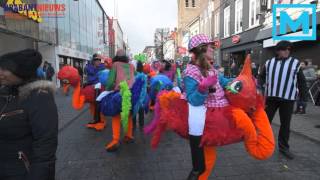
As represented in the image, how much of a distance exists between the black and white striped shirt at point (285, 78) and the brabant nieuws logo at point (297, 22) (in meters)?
9.46

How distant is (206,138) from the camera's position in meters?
3.34

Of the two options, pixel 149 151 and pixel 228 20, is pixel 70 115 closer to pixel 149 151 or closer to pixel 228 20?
pixel 149 151

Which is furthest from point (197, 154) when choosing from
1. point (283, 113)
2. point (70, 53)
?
point (70, 53)

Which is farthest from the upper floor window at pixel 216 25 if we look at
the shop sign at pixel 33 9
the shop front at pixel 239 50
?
the shop sign at pixel 33 9

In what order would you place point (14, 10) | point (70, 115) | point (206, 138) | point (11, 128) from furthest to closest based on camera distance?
1. point (14, 10)
2. point (70, 115)
3. point (206, 138)
4. point (11, 128)

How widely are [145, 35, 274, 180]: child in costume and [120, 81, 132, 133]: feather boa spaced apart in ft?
6.81

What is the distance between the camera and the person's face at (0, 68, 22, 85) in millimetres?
2303

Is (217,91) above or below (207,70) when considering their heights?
below

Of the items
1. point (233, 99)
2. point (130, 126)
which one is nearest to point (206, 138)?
point (233, 99)

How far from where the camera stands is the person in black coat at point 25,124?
2.24 m

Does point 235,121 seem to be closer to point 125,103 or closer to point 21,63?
point 21,63

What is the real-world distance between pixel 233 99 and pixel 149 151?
276 centimetres

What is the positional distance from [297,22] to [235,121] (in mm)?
13448

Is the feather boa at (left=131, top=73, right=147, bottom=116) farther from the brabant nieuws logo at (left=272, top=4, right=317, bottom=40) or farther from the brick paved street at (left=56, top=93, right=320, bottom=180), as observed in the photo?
the brabant nieuws logo at (left=272, top=4, right=317, bottom=40)
